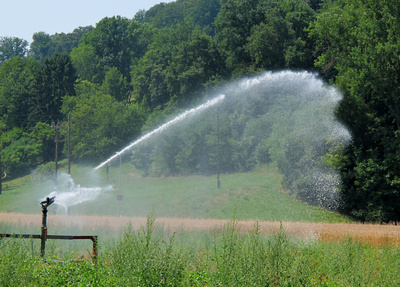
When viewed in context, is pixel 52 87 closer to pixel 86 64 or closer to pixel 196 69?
pixel 86 64

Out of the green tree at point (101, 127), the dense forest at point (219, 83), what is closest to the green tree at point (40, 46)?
the dense forest at point (219, 83)

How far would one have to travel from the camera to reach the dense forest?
40.7 meters

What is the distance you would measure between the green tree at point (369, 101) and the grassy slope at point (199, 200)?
3.20 meters

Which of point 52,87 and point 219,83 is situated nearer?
point 219,83

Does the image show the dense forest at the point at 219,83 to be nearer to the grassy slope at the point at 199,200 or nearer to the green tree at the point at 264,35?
the green tree at the point at 264,35

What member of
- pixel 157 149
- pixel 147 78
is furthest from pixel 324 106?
pixel 147 78

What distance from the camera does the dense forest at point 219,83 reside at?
133 feet

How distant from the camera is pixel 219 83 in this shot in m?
68.4

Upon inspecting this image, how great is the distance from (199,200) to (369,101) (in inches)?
655

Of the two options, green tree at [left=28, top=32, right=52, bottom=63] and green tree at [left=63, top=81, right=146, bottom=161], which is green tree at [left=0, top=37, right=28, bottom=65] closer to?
green tree at [left=28, top=32, right=52, bottom=63]

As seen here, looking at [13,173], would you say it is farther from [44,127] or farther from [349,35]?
[349,35]

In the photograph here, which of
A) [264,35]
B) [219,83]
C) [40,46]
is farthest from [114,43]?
[40,46]

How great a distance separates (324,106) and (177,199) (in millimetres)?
15200

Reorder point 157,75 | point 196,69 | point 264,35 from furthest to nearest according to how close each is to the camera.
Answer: point 157,75 → point 196,69 → point 264,35
